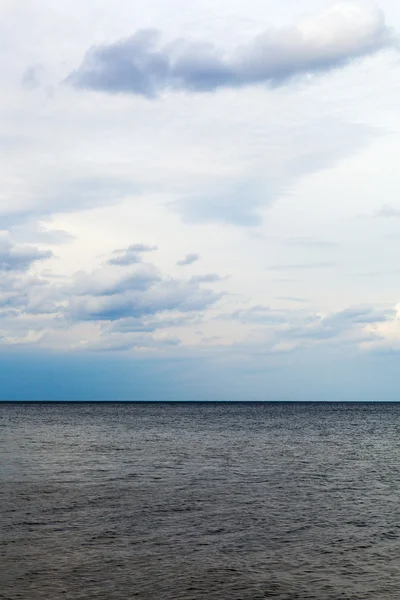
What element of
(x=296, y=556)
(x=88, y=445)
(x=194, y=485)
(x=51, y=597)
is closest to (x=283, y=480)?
(x=194, y=485)

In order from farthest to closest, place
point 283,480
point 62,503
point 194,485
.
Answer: point 283,480 → point 194,485 → point 62,503

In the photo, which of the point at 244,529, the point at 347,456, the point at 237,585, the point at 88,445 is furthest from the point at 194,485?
the point at 88,445

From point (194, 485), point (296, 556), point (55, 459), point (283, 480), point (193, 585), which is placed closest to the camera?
point (193, 585)

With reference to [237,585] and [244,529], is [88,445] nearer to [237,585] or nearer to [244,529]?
[244,529]

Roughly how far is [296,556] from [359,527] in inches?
309

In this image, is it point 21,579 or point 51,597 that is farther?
point 21,579

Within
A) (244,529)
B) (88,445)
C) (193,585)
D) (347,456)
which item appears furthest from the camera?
(88,445)

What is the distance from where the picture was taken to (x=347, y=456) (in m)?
75.2

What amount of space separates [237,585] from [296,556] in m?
5.24

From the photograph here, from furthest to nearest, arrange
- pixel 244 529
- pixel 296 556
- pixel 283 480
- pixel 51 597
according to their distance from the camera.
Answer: pixel 283 480
pixel 244 529
pixel 296 556
pixel 51 597

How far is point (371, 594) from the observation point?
23797 millimetres

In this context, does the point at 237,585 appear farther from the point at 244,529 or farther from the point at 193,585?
the point at 244,529

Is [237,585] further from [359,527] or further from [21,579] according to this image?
[359,527]

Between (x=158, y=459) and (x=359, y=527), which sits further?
(x=158, y=459)
